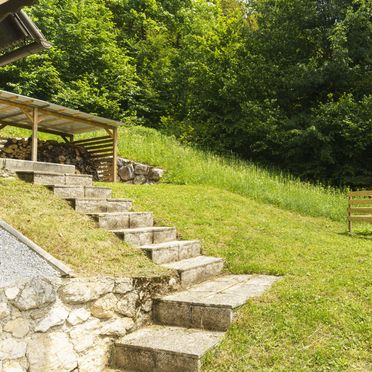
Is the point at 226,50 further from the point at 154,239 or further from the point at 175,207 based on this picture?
the point at 154,239

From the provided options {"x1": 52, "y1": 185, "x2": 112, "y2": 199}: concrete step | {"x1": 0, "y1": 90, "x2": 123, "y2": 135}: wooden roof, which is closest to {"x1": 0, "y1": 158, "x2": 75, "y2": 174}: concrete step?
{"x1": 52, "y1": 185, "x2": 112, "y2": 199}: concrete step

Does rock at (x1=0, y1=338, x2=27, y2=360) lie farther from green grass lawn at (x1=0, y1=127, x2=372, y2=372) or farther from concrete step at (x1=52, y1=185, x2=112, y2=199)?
concrete step at (x1=52, y1=185, x2=112, y2=199)

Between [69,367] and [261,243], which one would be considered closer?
[69,367]

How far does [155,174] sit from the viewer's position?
39.3 ft

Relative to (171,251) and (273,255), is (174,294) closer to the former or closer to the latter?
(171,251)

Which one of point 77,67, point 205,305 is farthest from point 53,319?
point 77,67

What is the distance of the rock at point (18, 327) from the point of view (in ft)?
10.4

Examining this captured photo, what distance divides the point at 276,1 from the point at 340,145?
266 inches

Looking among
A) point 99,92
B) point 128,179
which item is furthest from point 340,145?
point 99,92

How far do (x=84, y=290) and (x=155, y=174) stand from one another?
27.8 ft

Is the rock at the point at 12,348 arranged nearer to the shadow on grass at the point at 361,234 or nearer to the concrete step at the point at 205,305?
the concrete step at the point at 205,305

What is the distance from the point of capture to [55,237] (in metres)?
4.27

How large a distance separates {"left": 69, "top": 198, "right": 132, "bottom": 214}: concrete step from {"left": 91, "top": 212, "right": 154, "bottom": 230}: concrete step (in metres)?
0.27

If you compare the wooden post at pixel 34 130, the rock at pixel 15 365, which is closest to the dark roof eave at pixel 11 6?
the rock at pixel 15 365
